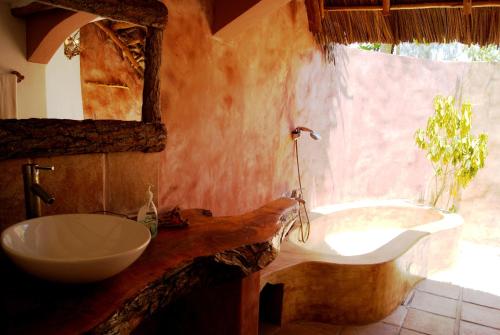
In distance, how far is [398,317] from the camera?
2.94 meters

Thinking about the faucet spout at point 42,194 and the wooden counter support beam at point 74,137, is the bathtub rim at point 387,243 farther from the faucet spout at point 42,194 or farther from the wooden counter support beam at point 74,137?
the faucet spout at point 42,194

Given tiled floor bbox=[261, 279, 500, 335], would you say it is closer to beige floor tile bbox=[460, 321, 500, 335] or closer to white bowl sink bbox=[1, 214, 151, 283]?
beige floor tile bbox=[460, 321, 500, 335]

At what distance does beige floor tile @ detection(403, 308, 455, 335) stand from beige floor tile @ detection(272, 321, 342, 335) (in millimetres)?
574

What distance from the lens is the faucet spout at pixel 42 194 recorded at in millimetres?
1254

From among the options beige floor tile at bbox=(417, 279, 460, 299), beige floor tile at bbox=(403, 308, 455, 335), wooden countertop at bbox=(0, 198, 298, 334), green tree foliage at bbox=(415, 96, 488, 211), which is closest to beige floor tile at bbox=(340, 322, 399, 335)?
beige floor tile at bbox=(403, 308, 455, 335)

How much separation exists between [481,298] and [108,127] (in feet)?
11.2

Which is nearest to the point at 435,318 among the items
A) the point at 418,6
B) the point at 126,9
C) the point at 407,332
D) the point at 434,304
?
the point at 434,304

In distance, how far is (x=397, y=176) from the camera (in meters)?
5.60

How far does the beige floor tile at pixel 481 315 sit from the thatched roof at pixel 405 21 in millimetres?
2182

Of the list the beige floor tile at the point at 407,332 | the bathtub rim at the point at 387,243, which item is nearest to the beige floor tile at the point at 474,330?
the beige floor tile at the point at 407,332

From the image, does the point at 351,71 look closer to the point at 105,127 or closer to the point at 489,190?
the point at 489,190

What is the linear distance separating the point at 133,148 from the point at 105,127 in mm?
184

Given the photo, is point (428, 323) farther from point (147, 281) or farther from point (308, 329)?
point (147, 281)

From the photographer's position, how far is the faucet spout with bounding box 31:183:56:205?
1.25 meters
